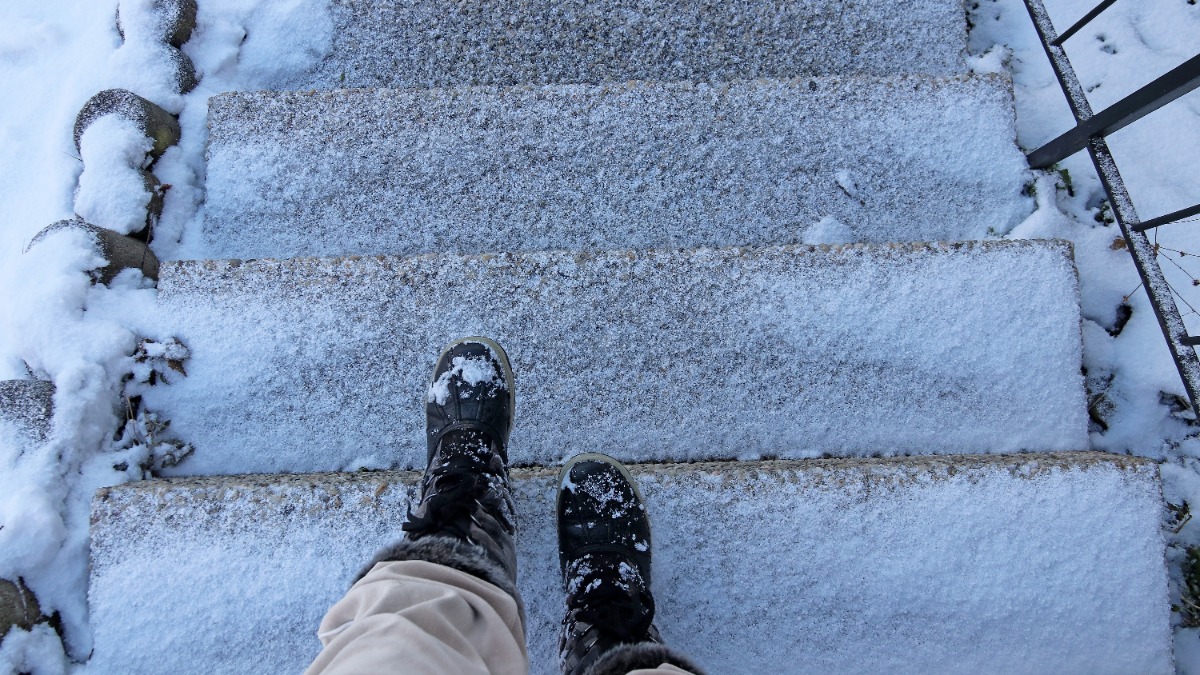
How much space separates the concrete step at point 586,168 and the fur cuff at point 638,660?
3.23 ft

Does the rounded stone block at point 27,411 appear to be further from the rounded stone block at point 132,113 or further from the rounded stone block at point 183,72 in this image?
the rounded stone block at point 183,72

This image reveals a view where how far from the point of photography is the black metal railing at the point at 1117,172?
1291mm

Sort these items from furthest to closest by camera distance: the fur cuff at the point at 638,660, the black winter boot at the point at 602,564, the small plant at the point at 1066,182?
the small plant at the point at 1066,182 → the black winter boot at the point at 602,564 → the fur cuff at the point at 638,660

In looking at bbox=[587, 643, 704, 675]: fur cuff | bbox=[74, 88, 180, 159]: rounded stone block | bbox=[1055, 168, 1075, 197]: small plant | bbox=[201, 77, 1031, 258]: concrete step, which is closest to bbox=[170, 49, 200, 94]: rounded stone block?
bbox=[74, 88, 180, 159]: rounded stone block

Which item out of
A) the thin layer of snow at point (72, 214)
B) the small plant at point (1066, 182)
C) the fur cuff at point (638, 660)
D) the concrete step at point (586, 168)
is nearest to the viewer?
the fur cuff at point (638, 660)

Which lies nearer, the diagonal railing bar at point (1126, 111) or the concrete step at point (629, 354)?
the diagonal railing bar at point (1126, 111)

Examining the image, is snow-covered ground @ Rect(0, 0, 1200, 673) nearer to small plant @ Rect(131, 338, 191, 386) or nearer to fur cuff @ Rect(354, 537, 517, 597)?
small plant @ Rect(131, 338, 191, 386)

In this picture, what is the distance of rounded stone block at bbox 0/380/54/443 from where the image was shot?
140cm

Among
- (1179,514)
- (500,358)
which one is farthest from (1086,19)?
(500,358)

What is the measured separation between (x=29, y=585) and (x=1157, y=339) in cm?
272

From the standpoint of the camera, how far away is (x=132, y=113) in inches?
68.4

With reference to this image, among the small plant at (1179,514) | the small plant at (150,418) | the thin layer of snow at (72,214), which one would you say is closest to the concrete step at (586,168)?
the thin layer of snow at (72,214)

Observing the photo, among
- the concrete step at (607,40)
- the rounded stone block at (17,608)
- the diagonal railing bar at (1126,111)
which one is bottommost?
the rounded stone block at (17,608)

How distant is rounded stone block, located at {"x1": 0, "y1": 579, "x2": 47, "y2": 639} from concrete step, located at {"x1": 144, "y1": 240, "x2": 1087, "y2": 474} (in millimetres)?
368
